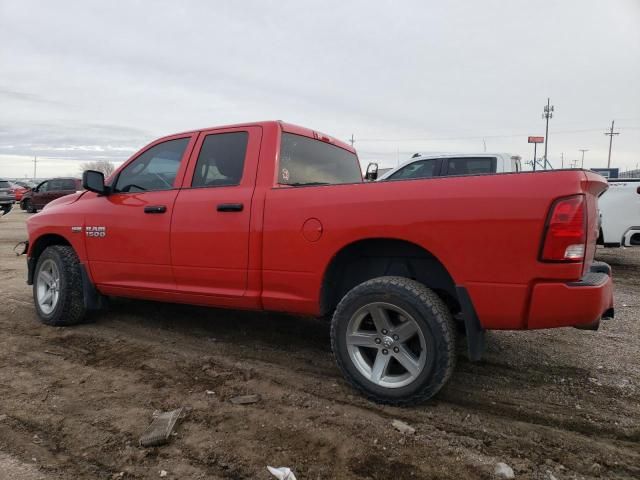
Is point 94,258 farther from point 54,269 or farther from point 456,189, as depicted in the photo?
point 456,189

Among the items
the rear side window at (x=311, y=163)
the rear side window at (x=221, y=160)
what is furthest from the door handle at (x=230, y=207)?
the rear side window at (x=311, y=163)

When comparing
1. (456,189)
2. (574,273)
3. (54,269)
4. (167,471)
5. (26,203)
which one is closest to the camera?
(167,471)

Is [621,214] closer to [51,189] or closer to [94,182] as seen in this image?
[94,182]

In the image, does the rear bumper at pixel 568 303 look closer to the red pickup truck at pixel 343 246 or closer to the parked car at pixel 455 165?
the red pickup truck at pixel 343 246

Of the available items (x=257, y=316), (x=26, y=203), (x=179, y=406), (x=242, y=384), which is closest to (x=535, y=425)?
(x=242, y=384)

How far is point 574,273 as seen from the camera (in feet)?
7.69

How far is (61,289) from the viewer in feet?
14.5

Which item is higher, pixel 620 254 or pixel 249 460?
pixel 620 254

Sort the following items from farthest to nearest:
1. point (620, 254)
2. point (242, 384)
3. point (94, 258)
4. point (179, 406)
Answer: point (620, 254) → point (94, 258) → point (242, 384) → point (179, 406)

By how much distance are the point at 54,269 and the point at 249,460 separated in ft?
11.1

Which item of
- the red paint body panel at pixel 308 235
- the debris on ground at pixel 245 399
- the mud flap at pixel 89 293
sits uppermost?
the red paint body panel at pixel 308 235

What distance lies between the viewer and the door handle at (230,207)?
3.33m

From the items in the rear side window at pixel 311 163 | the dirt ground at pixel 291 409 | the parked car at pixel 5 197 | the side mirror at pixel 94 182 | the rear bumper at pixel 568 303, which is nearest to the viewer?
the dirt ground at pixel 291 409

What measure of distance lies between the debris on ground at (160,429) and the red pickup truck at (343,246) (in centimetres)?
97
